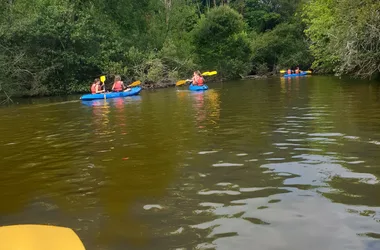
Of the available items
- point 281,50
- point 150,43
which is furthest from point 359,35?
point 281,50

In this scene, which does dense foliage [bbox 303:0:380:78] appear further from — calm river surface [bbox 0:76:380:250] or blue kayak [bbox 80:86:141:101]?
blue kayak [bbox 80:86:141:101]

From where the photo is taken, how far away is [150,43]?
31.4m

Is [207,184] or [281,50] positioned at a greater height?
[281,50]

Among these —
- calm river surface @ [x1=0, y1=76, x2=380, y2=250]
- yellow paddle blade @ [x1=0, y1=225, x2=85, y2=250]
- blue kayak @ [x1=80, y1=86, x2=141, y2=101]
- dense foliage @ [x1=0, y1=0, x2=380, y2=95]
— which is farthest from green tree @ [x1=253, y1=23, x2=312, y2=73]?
yellow paddle blade @ [x1=0, y1=225, x2=85, y2=250]

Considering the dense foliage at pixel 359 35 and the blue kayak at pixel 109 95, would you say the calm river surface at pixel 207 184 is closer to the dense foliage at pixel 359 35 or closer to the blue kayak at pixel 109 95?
the dense foliage at pixel 359 35

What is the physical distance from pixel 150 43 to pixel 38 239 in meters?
29.8

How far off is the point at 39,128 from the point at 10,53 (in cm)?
1427

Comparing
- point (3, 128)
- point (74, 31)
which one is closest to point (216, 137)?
point (3, 128)

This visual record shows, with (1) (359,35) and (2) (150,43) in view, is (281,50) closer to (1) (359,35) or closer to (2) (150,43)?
(2) (150,43)

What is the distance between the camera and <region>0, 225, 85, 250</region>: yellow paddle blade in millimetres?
2476

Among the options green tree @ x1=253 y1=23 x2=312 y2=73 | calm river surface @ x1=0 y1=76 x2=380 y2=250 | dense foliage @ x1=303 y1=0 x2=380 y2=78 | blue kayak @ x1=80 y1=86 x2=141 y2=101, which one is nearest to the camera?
calm river surface @ x1=0 y1=76 x2=380 y2=250

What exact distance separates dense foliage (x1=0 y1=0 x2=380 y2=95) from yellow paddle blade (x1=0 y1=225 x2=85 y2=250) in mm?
15041

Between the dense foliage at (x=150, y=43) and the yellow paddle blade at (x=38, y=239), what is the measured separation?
15.0m

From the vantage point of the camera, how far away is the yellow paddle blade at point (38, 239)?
2476mm
